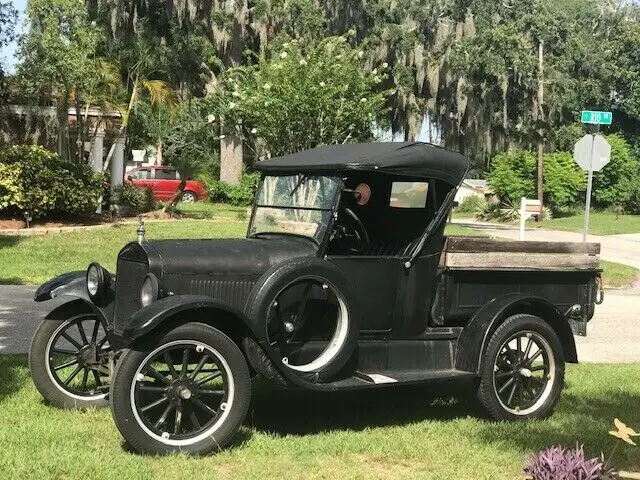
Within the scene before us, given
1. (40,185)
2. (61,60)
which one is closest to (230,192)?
(61,60)

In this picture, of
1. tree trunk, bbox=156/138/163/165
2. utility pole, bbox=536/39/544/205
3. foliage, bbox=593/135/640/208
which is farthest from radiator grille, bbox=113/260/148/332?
foliage, bbox=593/135/640/208

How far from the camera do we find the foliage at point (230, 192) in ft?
108

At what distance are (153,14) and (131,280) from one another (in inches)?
1078

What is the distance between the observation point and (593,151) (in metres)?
16.0

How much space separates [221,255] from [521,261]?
208 cm

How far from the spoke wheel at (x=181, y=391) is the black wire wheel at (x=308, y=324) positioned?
0.42 metres

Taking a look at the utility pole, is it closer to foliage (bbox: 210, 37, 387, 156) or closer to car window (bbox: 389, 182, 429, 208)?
foliage (bbox: 210, 37, 387, 156)

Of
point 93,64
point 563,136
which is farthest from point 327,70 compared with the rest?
point 563,136

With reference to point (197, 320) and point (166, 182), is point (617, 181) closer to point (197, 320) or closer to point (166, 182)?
point (166, 182)

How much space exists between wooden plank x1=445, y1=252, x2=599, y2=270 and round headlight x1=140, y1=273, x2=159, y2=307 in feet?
6.28

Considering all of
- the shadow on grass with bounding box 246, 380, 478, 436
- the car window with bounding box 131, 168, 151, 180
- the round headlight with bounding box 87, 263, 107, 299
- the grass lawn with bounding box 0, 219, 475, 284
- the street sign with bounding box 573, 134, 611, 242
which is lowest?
the shadow on grass with bounding box 246, 380, 478, 436

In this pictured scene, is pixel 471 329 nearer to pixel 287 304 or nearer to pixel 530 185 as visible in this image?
pixel 287 304

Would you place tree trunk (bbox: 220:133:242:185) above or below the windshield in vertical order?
above

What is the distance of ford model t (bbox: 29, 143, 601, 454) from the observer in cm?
483
